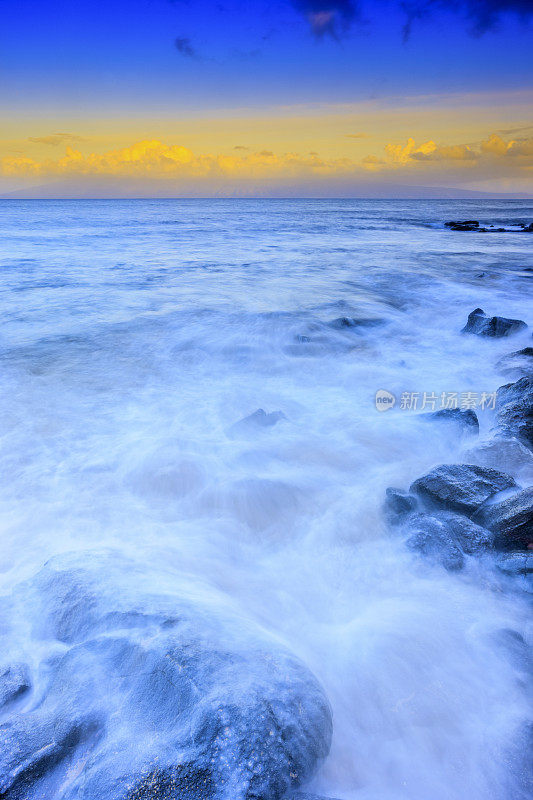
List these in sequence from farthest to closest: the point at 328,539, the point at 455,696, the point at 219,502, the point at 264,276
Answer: the point at 264,276 < the point at 219,502 < the point at 328,539 < the point at 455,696

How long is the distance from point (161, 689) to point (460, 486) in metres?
2.45

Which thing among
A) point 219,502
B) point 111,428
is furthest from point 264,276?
point 219,502

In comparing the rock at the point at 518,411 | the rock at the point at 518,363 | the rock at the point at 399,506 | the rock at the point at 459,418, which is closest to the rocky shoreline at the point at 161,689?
the rock at the point at 399,506

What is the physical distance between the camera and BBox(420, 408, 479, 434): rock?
455cm

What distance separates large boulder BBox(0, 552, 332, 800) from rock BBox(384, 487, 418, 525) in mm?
1509

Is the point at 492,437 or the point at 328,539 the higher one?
the point at 492,437

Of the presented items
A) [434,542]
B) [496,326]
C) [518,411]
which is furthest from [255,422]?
[496,326]

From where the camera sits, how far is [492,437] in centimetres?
432

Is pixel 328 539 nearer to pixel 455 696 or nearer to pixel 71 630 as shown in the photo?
pixel 455 696

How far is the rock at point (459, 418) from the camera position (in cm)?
455

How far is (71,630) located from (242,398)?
3737 mm
